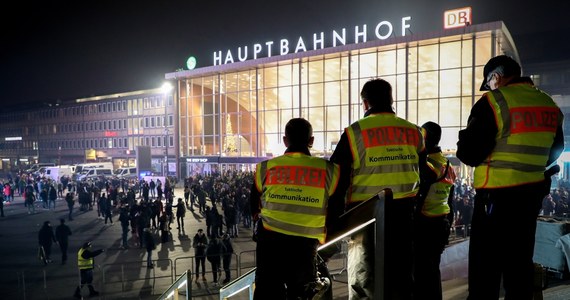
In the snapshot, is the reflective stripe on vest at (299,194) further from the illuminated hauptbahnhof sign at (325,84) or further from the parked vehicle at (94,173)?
the parked vehicle at (94,173)

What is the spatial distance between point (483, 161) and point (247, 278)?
6.47ft

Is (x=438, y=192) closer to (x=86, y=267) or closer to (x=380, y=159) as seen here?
(x=380, y=159)

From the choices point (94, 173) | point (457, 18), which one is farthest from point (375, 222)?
point (94, 173)

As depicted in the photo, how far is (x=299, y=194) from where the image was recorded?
278cm

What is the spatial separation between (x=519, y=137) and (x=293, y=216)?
150 centimetres

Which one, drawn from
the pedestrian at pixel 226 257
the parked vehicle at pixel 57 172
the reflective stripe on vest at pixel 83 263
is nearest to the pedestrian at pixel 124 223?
the reflective stripe on vest at pixel 83 263

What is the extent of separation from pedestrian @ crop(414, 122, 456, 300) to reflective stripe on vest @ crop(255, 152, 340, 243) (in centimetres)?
115

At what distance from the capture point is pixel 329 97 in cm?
3931

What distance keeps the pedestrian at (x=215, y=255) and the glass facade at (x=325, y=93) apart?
21.1m

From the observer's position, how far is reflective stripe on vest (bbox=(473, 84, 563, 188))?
8.03ft

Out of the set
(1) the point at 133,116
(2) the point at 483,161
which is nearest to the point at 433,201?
(2) the point at 483,161

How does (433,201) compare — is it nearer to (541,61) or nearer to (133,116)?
(541,61)

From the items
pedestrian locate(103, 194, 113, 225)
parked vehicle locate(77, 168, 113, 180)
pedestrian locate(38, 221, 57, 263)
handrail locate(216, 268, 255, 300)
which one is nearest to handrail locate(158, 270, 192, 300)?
handrail locate(216, 268, 255, 300)

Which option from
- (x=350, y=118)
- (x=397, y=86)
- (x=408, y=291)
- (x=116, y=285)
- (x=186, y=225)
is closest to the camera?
(x=408, y=291)
